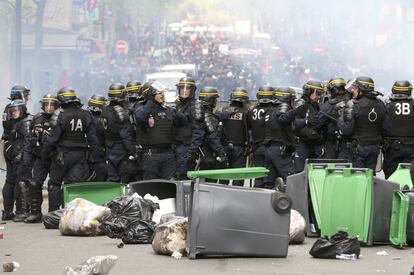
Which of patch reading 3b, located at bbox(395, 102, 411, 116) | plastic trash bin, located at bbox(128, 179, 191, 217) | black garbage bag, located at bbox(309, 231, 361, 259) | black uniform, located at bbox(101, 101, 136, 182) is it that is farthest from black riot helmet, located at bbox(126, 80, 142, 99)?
black garbage bag, located at bbox(309, 231, 361, 259)

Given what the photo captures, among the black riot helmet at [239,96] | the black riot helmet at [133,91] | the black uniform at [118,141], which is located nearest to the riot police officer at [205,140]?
the black riot helmet at [239,96]

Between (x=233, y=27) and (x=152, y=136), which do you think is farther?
(x=233, y=27)

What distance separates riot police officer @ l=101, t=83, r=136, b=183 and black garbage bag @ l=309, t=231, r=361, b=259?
506 cm

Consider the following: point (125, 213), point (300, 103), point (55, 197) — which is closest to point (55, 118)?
point (55, 197)

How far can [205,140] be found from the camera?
1597 cm

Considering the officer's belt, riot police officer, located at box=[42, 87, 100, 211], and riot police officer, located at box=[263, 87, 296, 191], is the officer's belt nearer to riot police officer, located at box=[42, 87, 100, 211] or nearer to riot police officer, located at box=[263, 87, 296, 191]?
riot police officer, located at box=[42, 87, 100, 211]

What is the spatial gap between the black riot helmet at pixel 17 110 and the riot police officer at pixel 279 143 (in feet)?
10.4

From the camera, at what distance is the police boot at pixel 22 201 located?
16.4 metres

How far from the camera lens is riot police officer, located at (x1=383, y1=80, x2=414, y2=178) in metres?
15.5

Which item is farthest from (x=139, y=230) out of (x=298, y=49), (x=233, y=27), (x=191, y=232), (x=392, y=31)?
(x=233, y=27)

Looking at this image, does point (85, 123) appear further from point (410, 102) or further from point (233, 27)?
point (233, 27)

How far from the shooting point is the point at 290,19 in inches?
2110

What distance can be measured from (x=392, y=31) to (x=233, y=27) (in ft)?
62.0

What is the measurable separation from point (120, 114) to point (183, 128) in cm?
82
